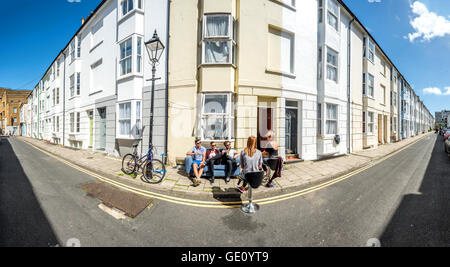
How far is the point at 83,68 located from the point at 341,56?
20.0 meters

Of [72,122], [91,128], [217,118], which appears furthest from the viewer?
[72,122]

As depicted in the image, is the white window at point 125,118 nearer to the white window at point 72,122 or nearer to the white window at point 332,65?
the white window at point 72,122

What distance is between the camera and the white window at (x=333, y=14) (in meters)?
10.2

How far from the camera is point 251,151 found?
4.02 m

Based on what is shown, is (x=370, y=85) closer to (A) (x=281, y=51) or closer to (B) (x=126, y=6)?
(A) (x=281, y=51)

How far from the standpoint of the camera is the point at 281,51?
848 centimetres

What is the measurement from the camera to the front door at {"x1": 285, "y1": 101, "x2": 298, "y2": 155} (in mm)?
8812

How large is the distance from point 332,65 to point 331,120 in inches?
136

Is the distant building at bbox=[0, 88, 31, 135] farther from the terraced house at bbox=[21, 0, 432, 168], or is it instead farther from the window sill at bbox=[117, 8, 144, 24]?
the window sill at bbox=[117, 8, 144, 24]

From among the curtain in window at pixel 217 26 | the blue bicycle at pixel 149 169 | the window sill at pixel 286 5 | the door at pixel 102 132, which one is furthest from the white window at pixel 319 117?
the door at pixel 102 132

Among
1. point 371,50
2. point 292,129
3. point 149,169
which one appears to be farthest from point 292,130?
point 371,50
